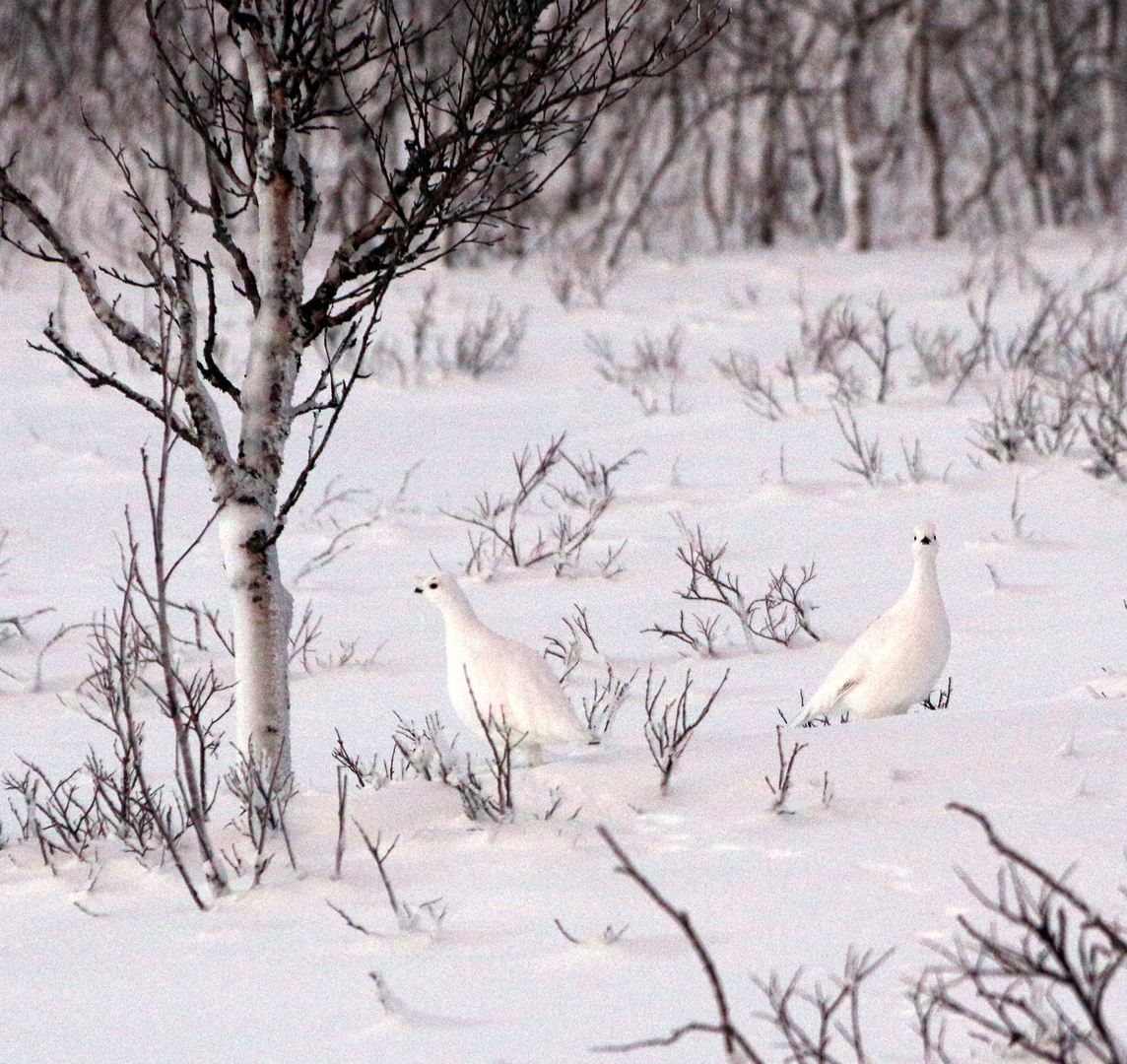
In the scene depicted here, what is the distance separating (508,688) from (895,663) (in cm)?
92

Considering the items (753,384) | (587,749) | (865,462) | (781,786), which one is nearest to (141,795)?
(587,749)

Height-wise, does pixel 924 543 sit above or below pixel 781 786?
above

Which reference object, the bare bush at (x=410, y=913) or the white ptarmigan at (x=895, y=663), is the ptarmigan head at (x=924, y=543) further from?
the bare bush at (x=410, y=913)

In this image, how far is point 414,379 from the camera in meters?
10.9

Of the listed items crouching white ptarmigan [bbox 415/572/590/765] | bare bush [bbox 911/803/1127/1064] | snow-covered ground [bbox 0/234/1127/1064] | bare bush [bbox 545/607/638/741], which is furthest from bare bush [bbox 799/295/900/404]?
bare bush [bbox 911/803/1127/1064]

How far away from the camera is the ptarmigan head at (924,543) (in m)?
4.12

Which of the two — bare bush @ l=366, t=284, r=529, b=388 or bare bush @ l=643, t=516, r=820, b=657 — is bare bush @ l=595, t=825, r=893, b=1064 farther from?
bare bush @ l=366, t=284, r=529, b=388

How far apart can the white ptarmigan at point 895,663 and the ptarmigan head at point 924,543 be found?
6cm

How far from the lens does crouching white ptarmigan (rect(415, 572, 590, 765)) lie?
3.57 m

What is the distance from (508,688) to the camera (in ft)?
11.8

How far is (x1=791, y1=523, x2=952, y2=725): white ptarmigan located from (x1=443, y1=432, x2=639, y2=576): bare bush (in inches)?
93.3

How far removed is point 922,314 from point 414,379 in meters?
4.23

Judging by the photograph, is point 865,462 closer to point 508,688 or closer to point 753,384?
point 753,384

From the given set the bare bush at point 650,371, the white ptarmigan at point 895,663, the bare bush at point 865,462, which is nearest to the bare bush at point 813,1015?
the white ptarmigan at point 895,663
